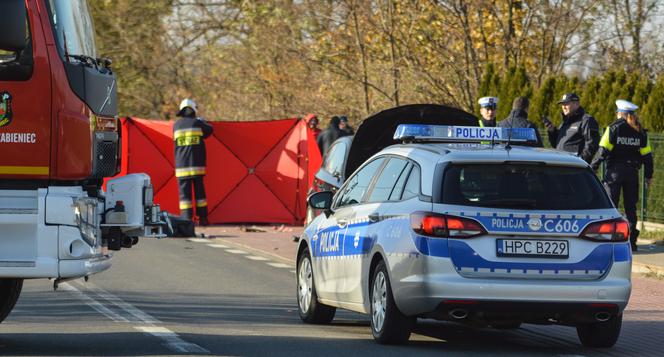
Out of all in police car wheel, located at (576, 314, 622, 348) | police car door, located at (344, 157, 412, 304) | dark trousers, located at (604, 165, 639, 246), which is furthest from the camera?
dark trousers, located at (604, 165, 639, 246)

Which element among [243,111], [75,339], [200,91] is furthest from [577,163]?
[200,91]

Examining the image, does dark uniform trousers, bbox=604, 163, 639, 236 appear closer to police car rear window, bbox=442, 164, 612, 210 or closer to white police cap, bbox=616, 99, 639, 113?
white police cap, bbox=616, 99, 639, 113

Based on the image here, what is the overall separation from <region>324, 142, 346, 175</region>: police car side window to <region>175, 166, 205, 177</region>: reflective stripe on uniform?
593 cm

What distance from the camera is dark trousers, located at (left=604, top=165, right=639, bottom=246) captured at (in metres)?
20.4

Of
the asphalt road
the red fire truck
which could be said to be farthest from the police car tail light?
the red fire truck

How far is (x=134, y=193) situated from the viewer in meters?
10.9

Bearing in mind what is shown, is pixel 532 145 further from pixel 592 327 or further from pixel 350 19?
pixel 350 19

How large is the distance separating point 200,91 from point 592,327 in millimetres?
42059

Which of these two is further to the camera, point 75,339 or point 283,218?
point 283,218

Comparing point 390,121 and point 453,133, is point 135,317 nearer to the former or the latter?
point 453,133

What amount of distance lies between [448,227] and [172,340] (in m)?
2.23

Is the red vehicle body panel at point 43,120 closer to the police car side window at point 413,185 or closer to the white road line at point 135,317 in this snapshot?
the white road line at point 135,317

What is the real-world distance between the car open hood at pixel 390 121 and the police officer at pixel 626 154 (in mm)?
3315

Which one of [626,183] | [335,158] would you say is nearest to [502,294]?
[335,158]
